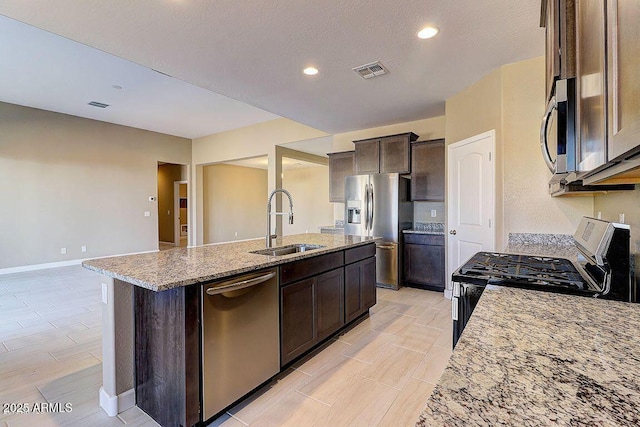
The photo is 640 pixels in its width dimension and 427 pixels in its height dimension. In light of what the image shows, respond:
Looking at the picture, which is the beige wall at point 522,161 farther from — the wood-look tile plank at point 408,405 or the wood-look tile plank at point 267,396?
the wood-look tile plank at point 267,396

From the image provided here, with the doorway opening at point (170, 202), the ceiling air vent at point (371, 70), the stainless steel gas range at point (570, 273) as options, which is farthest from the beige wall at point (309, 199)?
the stainless steel gas range at point (570, 273)

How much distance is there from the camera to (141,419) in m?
1.85

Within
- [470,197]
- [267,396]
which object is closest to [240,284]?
[267,396]

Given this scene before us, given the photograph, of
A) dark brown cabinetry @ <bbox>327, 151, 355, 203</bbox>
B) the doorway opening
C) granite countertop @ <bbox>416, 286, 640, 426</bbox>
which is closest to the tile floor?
granite countertop @ <bbox>416, 286, 640, 426</bbox>

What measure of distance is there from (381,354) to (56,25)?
3.79m

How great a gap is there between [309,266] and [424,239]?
271 cm

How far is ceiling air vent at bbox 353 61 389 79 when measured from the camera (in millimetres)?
3115

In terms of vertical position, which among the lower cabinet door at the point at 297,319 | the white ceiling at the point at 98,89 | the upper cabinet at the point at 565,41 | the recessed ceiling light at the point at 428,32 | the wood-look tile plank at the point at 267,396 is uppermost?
the white ceiling at the point at 98,89

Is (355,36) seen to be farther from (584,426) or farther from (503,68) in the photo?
(584,426)

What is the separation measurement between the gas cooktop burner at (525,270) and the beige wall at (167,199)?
971cm

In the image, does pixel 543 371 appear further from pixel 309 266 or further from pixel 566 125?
pixel 309 266

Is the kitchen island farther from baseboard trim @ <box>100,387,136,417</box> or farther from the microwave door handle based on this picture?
the microwave door handle

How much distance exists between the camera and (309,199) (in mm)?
10828

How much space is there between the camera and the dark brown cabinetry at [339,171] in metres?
5.67
